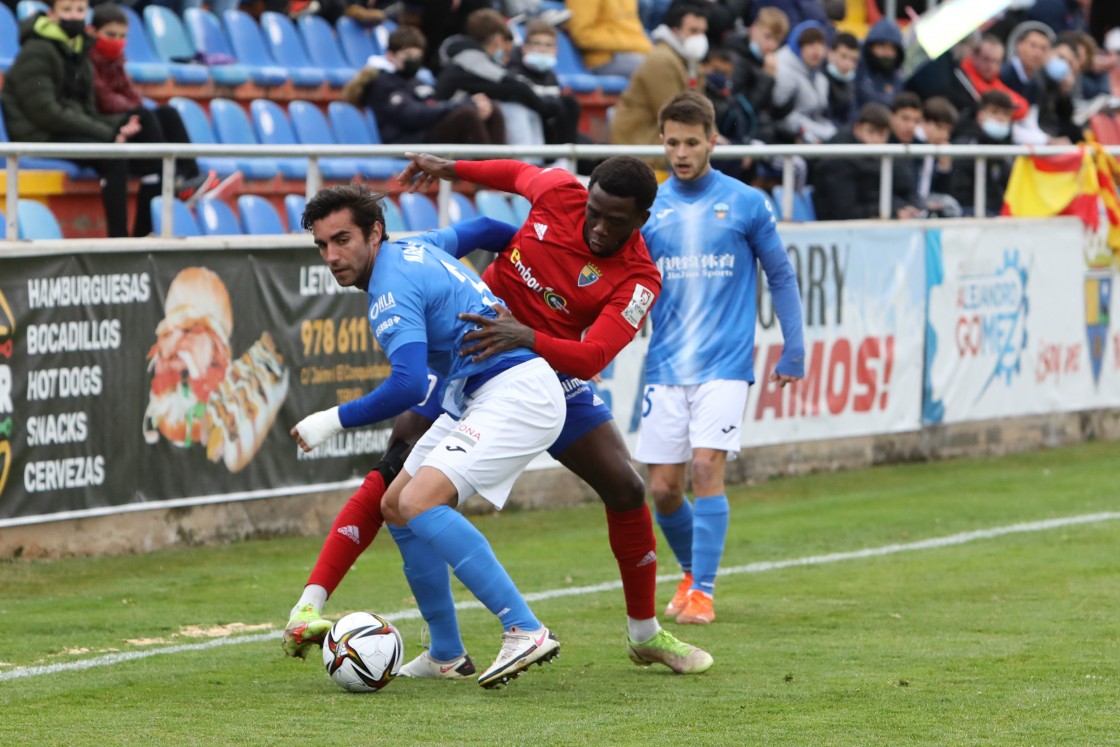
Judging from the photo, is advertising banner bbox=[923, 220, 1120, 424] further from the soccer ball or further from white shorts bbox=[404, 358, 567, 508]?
the soccer ball

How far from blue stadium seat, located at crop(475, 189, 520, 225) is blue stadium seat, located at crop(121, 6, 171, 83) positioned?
250 centimetres

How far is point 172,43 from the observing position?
14031mm

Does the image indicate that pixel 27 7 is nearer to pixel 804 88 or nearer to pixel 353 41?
pixel 353 41

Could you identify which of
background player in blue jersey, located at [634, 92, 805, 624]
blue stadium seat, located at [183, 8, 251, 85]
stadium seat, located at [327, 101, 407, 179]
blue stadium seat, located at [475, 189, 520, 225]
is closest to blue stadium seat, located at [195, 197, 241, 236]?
blue stadium seat, located at [475, 189, 520, 225]

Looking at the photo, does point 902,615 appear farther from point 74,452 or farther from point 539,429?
point 74,452

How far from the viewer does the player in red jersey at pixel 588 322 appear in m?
6.65

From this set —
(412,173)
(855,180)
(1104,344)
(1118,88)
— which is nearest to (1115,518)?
(855,180)

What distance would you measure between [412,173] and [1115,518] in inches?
247

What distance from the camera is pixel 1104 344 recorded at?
1627 centimetres

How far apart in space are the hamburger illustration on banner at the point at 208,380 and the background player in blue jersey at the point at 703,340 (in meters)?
2.71

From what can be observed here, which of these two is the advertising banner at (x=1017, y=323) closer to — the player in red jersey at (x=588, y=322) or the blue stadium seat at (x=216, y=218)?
the blue stadium seat at (x=216, y=218)

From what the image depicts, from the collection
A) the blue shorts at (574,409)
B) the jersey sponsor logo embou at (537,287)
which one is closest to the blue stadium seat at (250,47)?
the jersey sponsor logo embou at (537,287)

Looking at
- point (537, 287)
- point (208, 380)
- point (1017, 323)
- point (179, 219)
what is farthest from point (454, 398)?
point (1017, 323)

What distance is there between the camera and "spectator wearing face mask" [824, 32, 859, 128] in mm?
16734
